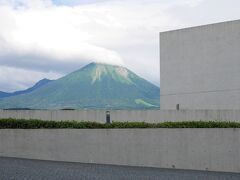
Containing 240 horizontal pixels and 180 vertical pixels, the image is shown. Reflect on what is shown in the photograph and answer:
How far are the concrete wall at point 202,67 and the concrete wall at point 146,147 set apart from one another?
40.0 feet

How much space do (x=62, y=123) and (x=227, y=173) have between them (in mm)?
6448

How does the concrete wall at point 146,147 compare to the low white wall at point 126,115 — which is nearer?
the concrete wall at point 146,147

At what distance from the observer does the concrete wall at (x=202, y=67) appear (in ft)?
91.0

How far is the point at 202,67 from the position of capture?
29109 mm

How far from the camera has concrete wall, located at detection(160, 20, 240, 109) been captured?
2773 cm

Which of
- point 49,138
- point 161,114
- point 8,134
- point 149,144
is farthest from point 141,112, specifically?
point 8,134

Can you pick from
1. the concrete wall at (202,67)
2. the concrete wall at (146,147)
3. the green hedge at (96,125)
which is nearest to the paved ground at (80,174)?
the concrete wall at (146,147)

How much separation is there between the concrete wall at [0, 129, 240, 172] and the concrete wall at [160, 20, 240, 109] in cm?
1219

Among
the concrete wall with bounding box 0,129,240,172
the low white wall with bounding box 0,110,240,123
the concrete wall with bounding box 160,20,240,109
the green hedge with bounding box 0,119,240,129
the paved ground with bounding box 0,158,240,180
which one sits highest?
the concrete wall with bounding box 160,20,240,109

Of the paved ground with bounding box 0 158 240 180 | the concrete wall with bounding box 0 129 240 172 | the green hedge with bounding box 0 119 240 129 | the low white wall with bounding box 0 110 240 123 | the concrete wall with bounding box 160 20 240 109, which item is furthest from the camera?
the concrete wall with bounding box 160 20 240 109

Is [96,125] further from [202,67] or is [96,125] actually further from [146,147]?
[202,67]

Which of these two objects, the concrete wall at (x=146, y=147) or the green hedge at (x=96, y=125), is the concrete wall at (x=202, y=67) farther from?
the concrete wall at (x=146, y=147)

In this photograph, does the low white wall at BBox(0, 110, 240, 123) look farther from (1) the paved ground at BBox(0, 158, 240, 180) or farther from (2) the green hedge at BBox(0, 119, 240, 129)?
(1) the paved ground at BBox(0, 158, 240, 180)

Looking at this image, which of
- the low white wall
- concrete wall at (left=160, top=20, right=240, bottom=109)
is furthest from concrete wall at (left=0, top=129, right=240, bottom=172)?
concrete wall at (left=160, top=20, right=240, bottom=109)
